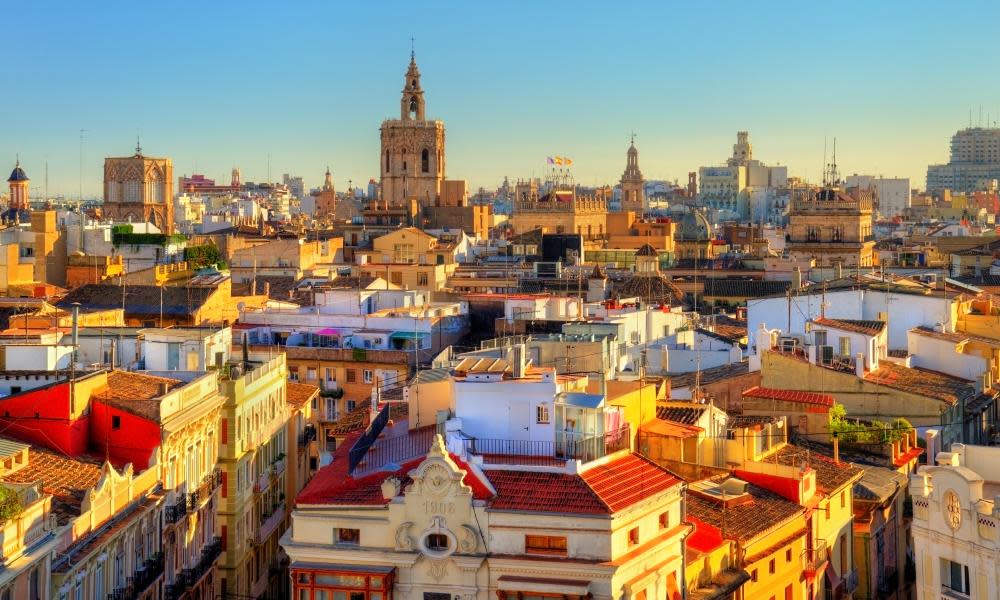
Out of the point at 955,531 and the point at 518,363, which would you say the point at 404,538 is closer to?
the point at 518,363

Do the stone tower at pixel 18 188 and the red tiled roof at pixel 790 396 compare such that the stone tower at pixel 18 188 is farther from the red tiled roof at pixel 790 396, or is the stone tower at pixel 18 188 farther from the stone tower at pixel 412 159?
the red tiled roof at pixel 790 396

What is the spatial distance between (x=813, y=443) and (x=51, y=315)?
17135mm

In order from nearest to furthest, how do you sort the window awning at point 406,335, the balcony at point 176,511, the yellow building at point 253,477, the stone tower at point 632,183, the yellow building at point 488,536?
the yellow building at point 488,536 < the balcony at point 176,511 < the yellow building at point 253,477 < the window awning at point 406,335 < the stone tower at point 632,183

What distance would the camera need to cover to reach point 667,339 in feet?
124

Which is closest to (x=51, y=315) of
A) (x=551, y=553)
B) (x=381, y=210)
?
(x=551, y=553)

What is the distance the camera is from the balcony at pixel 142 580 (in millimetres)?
20947

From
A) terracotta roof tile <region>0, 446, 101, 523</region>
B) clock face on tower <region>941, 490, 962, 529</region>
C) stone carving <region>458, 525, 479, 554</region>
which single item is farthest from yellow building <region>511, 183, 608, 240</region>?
stone carving <region>458, 525, 479, 554</region>

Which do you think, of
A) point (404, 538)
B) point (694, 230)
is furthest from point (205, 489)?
point (694, 230)

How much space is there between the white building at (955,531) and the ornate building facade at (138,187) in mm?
77331

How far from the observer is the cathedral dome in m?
97.9

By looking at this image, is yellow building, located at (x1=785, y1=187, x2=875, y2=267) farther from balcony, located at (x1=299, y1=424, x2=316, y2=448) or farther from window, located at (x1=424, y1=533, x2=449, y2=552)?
window, located at (x1=424, y1=533, x2=449, y2=552)

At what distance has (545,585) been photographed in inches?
704

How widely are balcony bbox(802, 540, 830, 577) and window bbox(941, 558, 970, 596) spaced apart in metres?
3.38

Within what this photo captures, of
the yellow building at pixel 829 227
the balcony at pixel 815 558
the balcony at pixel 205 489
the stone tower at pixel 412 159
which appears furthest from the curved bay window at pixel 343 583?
the stone tower at pixel 412 159
